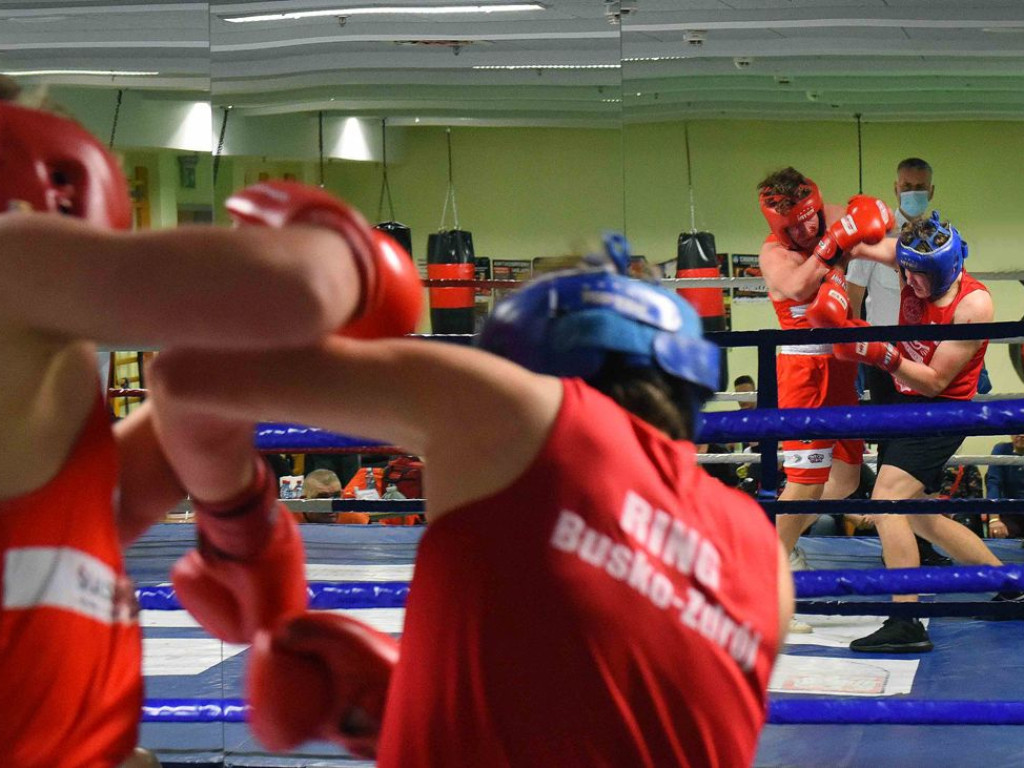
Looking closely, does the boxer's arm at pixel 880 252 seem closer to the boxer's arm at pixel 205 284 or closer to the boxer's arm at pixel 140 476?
the boxer's arm at pixel 140 476

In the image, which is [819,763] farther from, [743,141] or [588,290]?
[743,141]

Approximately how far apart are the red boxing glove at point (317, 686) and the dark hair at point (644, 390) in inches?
11.1

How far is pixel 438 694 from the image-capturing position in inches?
32.5

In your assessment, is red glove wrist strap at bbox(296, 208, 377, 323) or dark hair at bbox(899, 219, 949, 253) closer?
red glove wrist strap at bbox(296, 208, 377, 323)

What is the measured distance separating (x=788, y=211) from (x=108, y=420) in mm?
3641

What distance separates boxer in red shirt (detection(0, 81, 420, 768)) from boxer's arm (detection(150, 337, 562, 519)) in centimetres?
3

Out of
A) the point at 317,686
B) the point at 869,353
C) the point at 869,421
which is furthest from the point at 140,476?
the point at 869,353

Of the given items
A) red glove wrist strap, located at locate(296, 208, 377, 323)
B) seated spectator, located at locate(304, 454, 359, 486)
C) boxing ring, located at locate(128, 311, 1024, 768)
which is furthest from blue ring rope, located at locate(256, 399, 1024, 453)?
seated spectator, located at locate(304, 454, 359, 486)

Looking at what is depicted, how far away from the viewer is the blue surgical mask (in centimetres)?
481

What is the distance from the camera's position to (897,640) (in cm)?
360

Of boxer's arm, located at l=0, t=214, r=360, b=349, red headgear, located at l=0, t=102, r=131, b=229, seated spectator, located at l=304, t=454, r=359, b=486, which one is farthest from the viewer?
seated spectator, located at l=304, t=454, r=359, b=486

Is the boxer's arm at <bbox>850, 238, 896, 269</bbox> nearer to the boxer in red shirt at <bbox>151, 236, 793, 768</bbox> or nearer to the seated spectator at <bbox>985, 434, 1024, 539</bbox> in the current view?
the seated spectator at <bbox>985, 434, 1024, 539</bbox>

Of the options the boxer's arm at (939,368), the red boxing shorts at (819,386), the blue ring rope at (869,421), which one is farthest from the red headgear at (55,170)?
the red boxing shorts at (819,386)

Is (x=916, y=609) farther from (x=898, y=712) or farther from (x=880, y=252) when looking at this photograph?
(x=880, y=252)
